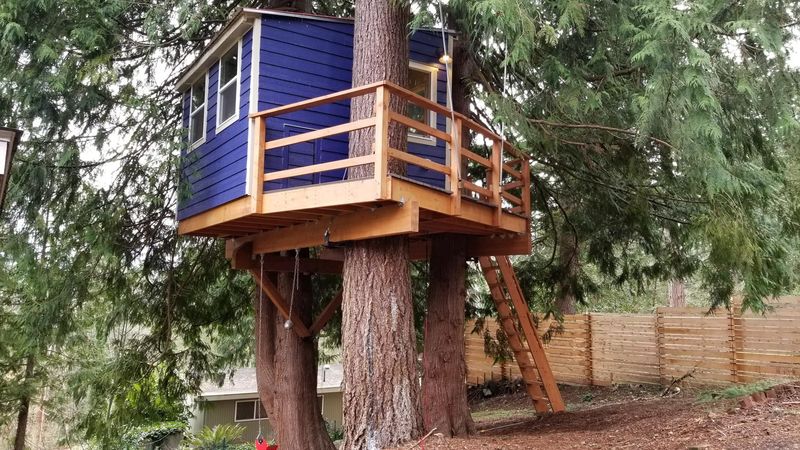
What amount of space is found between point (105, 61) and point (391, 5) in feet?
11.5

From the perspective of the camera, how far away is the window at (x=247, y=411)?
70.4 ft

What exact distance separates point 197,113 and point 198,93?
0.37 metres

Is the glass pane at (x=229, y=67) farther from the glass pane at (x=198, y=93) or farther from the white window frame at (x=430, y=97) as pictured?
the white window frame at (x=430, y=97)

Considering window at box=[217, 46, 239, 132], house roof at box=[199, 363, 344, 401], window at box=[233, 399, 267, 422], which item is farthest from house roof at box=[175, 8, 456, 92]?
window at box=[233, 399, 267, 422]

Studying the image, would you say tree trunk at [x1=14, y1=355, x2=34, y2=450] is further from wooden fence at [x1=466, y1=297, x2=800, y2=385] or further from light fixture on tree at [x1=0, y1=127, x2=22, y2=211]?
wooden fence at [x1=466, y1=297, x2=800, y2=385]

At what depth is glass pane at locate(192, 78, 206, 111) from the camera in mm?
8537

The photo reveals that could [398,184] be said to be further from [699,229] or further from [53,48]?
[53,48]

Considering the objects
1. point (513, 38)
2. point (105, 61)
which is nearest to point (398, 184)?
point (513, 38)

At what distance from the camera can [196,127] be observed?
27.9 ft

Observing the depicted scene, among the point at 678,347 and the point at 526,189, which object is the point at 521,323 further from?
the point at 678,347

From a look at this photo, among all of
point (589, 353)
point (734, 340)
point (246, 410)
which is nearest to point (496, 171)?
point (734, 340)

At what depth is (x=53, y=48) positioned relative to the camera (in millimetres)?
7031

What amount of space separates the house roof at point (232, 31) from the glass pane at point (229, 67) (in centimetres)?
10

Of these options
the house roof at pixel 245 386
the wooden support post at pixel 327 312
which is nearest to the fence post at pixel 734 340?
the wooden support post at pixel 327 312
